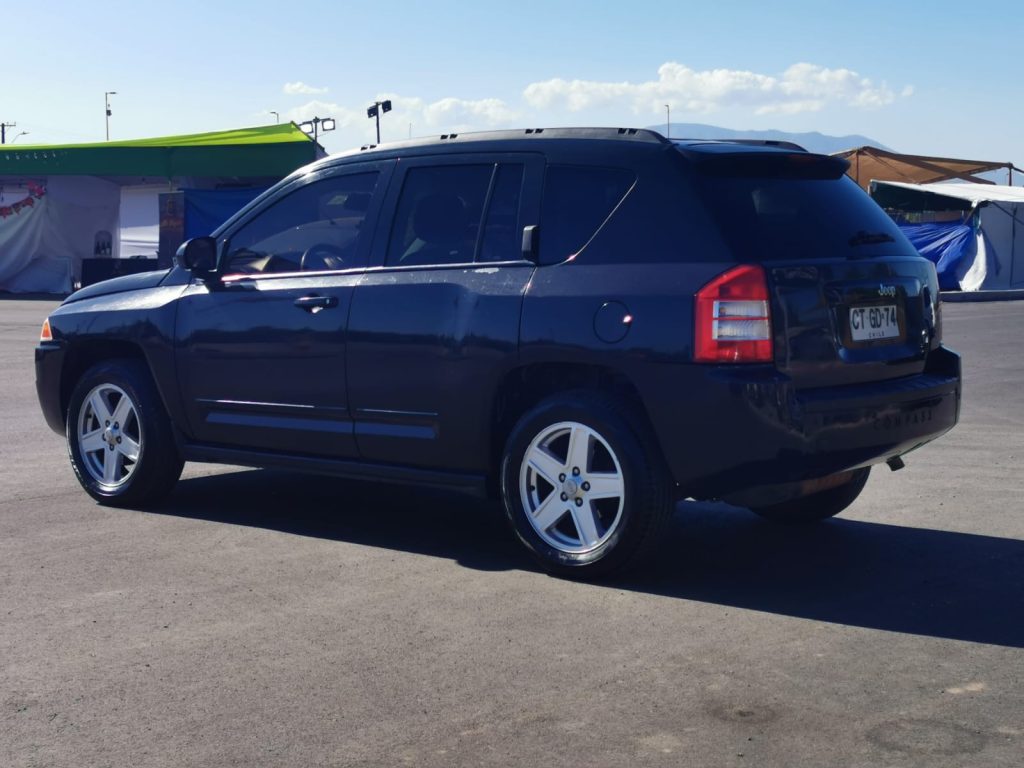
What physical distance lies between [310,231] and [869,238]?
9.08 ft

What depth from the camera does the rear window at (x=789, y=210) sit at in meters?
5.56

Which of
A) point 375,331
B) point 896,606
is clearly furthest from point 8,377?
point 896,606

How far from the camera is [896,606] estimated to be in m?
5.36

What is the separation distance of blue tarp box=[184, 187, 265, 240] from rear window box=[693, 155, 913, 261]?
2523 cm

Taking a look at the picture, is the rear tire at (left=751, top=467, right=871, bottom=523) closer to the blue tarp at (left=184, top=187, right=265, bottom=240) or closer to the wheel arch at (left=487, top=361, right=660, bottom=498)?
the wheel arch at (left=487, top=361, right=660, bottom=498)

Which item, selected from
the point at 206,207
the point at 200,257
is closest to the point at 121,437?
the point at 200,257

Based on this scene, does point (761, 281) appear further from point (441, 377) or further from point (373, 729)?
point (373, 729)

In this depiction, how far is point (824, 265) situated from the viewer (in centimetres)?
558

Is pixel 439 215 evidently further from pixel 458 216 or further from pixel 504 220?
pixel 504 220

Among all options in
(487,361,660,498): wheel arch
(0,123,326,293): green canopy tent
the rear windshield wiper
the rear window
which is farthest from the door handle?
(0,123,326,293): green canopy tent

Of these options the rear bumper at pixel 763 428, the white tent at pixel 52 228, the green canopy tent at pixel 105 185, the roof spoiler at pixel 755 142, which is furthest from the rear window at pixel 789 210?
Result: the white tent at pixel 52 228

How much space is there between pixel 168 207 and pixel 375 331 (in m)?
25.1

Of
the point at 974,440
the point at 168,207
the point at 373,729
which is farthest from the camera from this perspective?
the point at 168,207

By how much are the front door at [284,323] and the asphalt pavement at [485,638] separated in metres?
0.55
